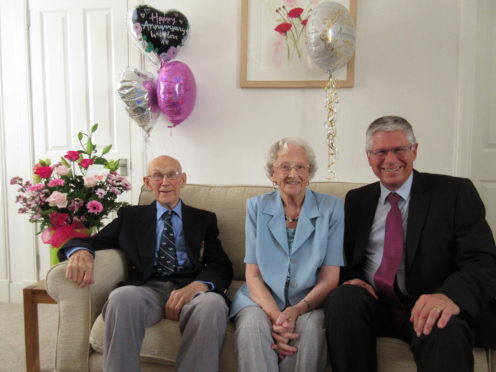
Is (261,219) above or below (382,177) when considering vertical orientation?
below

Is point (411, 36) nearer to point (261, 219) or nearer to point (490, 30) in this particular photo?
point (490, 30)

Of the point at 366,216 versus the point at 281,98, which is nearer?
the point at 366,216

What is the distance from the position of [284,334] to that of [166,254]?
2.20ft

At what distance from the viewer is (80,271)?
1.45 m

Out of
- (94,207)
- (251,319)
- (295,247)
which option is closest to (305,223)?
(295,247)

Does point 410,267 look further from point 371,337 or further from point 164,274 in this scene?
point 164,274

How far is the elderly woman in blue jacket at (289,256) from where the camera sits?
4.32 ft

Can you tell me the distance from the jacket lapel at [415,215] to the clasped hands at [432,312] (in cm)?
21

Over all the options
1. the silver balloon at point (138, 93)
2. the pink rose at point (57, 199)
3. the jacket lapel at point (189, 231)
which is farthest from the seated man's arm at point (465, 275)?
the silver balloon at point (138, 93)

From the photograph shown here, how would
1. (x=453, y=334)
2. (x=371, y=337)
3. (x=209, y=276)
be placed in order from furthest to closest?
(x=209, y=276) < (x=371, y=337) < (x=453, y=334)

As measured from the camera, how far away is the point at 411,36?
222cm

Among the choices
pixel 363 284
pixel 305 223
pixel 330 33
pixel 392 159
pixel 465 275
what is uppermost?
pixel 330 33

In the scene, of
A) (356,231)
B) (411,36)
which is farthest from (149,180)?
A: (411,36)

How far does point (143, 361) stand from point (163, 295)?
0.25m
